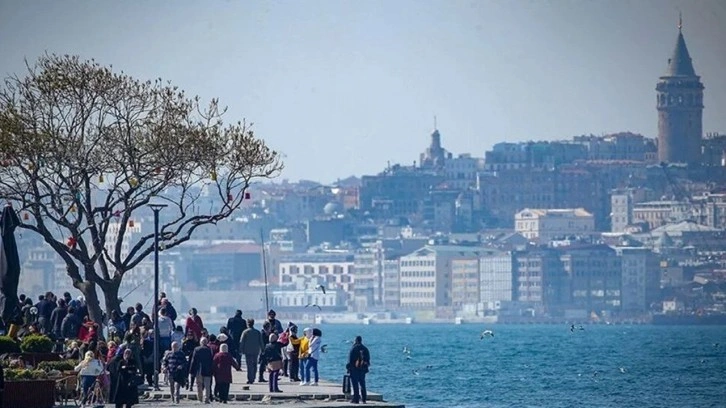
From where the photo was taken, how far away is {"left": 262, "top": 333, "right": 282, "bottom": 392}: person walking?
35625 mm

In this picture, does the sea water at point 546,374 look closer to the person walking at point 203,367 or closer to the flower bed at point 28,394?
the person walking at point 203,367

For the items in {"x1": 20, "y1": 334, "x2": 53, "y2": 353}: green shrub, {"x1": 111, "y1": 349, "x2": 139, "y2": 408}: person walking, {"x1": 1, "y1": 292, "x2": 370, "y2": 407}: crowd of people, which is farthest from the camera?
{"x1": 20, "y1": 334, "x2": 53, "y2": 353}: green shrub

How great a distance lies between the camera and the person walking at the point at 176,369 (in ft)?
111

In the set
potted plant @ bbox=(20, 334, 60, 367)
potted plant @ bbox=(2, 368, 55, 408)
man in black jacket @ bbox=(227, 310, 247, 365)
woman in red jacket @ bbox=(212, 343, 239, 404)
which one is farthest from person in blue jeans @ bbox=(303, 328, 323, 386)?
potted plant @ bbox=(2, 368, 55, 408)

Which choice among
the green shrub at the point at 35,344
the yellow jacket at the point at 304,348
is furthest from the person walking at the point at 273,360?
the green shrub at the point at 35,344

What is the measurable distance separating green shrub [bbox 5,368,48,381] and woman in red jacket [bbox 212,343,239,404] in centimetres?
298

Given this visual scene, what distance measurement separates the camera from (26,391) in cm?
3028

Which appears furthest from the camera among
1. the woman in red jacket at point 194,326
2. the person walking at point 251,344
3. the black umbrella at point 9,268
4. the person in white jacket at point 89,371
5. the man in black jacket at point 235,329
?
the man in black jacket at point 235,329

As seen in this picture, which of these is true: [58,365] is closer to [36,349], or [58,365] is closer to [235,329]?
[36,349]

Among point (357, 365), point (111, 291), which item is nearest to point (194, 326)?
point (111, 291)

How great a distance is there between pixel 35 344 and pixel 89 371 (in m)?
2.95

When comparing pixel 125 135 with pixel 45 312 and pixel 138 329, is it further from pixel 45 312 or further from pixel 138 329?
pixel 138 329

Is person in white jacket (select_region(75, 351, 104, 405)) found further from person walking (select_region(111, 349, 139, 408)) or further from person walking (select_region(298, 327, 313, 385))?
person walking (select_region(298, 327, 313, 385))

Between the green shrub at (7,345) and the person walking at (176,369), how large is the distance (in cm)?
229
